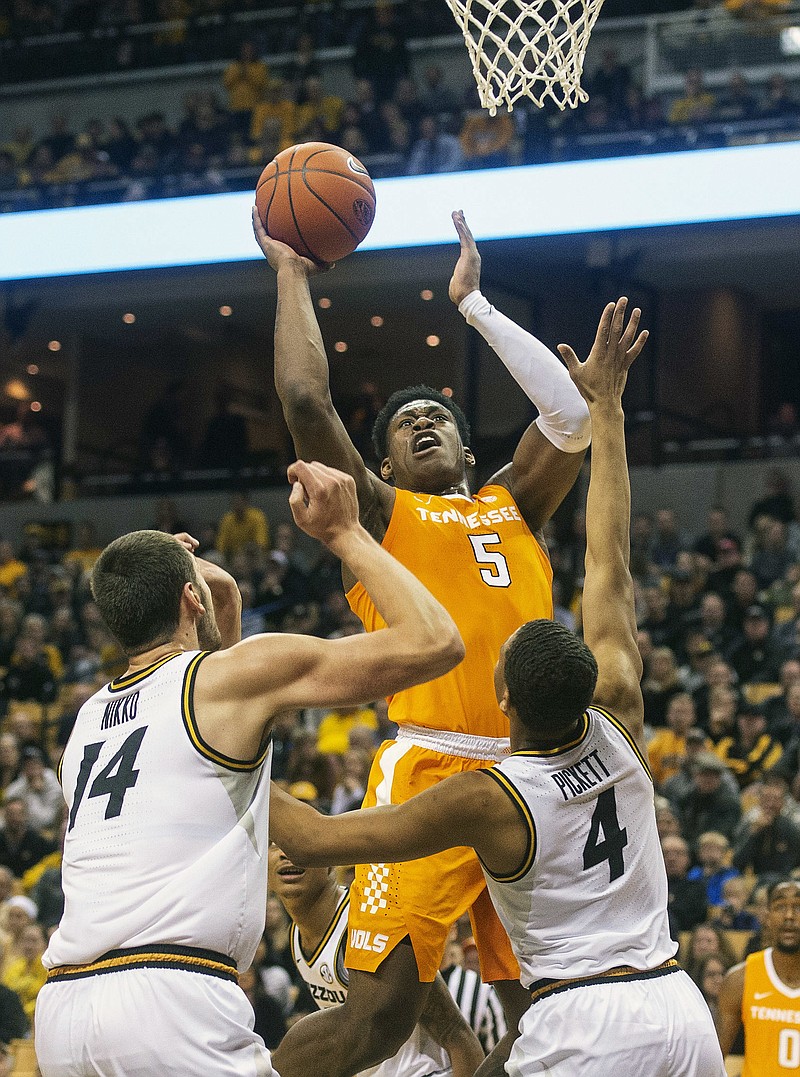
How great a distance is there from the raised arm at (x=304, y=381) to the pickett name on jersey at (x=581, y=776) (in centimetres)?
106

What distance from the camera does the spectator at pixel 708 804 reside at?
10.3 m

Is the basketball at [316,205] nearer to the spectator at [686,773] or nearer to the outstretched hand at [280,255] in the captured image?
the outstretched hand at [280,255]

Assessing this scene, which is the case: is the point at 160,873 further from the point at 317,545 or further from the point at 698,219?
the point at 317,545

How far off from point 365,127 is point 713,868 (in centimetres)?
1095

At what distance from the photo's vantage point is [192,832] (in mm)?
3336

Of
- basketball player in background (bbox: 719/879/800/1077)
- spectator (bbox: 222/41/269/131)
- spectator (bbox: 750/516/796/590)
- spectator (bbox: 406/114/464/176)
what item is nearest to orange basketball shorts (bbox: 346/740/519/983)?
basketball player in background (bbox: 719/879/800/1077)

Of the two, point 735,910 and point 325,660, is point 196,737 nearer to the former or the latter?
point 325,660

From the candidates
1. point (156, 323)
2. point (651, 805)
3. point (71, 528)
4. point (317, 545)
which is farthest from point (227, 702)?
point (156, 323)

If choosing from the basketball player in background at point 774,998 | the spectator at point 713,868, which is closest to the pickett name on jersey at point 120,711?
the basketball player in background at point 774,998

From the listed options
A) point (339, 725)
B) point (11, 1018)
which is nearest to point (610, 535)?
point (11, 1018)

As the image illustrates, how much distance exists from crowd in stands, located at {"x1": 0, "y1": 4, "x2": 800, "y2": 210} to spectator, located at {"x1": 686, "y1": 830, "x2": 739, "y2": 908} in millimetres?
7812

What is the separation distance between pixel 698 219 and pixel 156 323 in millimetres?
10102

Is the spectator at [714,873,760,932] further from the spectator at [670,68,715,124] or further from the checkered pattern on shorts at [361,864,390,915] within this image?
the spectator at [670,68,715,124]

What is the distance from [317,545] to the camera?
19.0 metres
